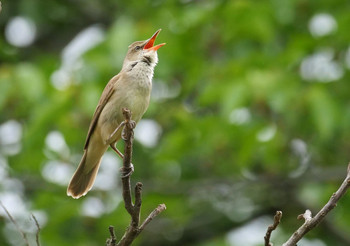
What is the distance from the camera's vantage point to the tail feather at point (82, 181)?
202 inches

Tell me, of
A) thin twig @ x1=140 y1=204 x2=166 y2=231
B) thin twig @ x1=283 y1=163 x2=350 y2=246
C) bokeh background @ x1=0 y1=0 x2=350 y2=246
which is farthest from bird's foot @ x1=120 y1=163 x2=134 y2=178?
bokeh background @ x1=0 y1=0 x2=350 y2=246

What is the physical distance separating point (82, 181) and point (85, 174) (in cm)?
8

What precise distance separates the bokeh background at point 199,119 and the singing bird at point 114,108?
1.10 m

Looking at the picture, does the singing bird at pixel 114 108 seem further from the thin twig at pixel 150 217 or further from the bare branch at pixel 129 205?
the thin twig at pixel 150 217

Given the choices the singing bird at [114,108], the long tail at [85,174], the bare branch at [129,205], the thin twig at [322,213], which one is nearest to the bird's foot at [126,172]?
the bare branch at [129,205]

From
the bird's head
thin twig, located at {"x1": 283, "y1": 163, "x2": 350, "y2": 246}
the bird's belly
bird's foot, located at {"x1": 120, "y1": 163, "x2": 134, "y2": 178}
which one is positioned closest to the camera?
thin twig, located at {"x1": 283, "y1": 163, "x2": 350, "y2": 246}

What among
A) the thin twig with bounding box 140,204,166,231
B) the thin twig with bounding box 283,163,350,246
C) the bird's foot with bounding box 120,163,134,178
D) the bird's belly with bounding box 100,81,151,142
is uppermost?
the bird's belly with bounding box 100,81,151,142

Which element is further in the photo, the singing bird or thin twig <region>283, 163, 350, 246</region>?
the singing bird

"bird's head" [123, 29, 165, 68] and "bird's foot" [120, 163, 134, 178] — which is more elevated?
"bird's head" [123, 29, 165, 68]

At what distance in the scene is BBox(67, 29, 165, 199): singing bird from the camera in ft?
16.7

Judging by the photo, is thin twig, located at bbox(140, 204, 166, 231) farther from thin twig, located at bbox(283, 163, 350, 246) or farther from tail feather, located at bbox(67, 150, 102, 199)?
tail feather, located at bbox(67, 150, 102, 199)

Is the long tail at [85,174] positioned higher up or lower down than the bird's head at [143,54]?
lower down

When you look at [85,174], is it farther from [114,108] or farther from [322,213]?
[322,213]

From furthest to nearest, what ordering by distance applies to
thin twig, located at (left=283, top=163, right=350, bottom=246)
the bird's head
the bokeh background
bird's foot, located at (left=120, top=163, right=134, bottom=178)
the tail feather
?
the bokeh background, the bird's head, the tail feather, bird's foot, located at (left=120, top=163, right=134, bottom=178), thin twig, located at (left=283, top=163, right=350, bottom=246)
